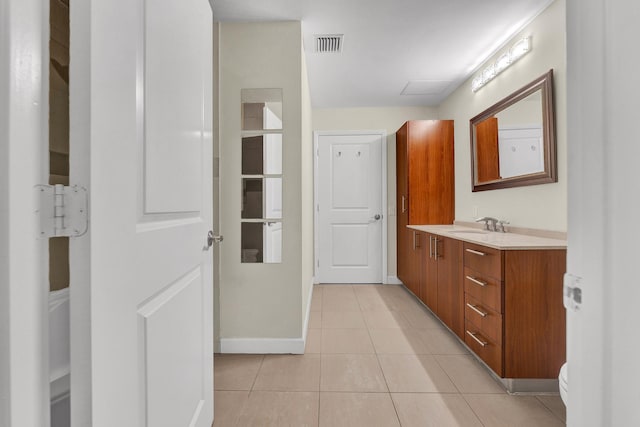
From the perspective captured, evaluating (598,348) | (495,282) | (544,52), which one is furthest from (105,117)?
(544,52)

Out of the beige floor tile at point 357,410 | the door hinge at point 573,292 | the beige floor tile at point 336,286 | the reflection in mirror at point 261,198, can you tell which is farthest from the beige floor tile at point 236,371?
the beige floor tile at point 336,286

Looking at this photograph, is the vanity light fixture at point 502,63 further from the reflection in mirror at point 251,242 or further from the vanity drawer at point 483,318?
the reflection in mirror at point 251,242

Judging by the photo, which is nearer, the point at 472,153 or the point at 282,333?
the point at 282,333

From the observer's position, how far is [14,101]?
48 cm

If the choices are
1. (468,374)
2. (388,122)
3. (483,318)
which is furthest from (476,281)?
(388,122)

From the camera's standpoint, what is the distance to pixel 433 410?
5.45 ft

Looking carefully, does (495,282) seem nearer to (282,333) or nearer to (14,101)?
(282,333)

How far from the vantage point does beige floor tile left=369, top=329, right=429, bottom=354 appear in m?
Answer: 2.36

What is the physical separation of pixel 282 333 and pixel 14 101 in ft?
6.92

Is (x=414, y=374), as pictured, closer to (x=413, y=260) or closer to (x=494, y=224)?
(x=494, y=224)

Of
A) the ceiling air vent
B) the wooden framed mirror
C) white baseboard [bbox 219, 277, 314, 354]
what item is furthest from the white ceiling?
white baseboard [bbox 219, 277, 314, 354]

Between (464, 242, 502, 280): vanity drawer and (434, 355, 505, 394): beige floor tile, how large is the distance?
62 cm

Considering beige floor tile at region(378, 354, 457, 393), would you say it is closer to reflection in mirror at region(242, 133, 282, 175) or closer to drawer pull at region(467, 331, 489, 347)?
drawer pull at region(467, 331, 489, 347)

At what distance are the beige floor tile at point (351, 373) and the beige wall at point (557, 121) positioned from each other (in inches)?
59.3
